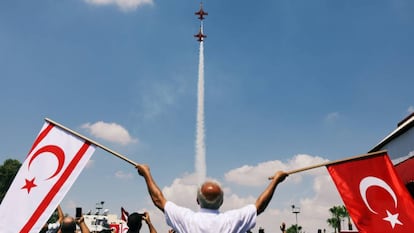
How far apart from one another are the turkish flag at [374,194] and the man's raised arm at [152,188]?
3.63 m

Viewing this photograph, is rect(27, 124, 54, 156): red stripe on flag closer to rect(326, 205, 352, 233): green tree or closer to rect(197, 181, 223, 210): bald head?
rect(197, 181, 223, 210): bald head

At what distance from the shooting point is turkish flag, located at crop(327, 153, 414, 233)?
6.74 m

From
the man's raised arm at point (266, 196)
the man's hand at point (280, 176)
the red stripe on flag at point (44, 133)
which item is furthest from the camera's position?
the red stripe on flag at point (44, 133)

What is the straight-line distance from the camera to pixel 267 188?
4535 millimetres

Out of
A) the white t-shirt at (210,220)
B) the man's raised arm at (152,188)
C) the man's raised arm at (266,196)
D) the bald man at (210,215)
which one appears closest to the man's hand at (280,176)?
the man's raised arm at (266,196)

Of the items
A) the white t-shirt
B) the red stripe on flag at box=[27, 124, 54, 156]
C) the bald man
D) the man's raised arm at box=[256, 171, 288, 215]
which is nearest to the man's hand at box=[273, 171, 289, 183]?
the man's raised arm at box=[256, 171, 288, 215]

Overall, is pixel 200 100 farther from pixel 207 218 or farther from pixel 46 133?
pixel 207 218

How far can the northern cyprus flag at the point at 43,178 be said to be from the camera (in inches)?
262

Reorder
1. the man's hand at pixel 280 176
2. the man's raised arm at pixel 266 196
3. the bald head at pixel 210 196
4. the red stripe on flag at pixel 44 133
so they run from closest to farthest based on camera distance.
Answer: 1. the bald head at pixel 210 196
2. the man's raised arm at pixel 266 196
3. the man's hand at pixel 280 176
4. the red stripe on flag at pixel 44 133

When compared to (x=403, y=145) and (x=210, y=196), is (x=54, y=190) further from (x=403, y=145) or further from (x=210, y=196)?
(x=403, y=145)

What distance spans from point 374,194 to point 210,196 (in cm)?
414

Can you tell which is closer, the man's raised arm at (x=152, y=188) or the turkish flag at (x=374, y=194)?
the man's raised arm at (x=152, y=188)

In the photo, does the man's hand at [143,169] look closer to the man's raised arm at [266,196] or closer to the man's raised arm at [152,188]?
the man's raised arm at [152,188]

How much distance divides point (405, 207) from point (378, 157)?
0.90 m
